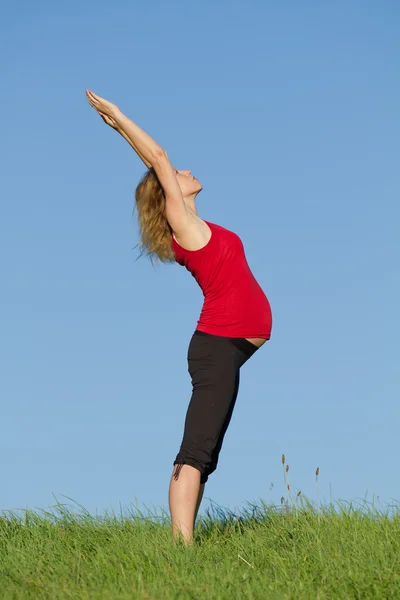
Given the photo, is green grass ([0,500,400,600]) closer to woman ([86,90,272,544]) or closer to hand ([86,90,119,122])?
woman ([86,90,272,544])

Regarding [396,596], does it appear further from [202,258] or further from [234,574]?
[202,258]

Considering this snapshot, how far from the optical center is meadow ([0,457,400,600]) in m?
4.58

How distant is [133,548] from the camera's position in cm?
573

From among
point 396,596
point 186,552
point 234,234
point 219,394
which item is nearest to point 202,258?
point 234,234

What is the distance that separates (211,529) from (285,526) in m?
0.69

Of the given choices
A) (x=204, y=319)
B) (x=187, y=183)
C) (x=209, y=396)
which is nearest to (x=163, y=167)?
(x=187, y=183)

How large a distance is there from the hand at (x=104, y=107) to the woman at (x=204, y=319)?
12mm

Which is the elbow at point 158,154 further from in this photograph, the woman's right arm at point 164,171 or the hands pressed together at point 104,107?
the hands pressed together at point 104,107

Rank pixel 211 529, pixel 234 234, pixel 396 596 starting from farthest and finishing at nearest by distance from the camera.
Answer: pixel 211 529, pixel 234 234, pixel 396 596

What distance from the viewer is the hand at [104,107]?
6047mm

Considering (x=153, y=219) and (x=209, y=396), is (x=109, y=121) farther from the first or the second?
(x=209, y=396)

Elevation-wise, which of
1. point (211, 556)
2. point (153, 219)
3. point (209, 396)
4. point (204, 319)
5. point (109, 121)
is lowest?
point (211, 556)

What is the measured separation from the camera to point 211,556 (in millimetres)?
5418

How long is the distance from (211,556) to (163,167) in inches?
109
